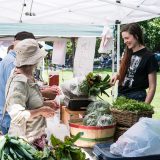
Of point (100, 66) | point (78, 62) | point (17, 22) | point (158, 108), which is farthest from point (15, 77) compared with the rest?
point (100, 66)

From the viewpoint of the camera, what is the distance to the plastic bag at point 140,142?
193 centimetres

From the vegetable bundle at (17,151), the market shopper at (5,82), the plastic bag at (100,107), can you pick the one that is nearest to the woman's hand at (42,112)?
the plastic bag at (100,107)

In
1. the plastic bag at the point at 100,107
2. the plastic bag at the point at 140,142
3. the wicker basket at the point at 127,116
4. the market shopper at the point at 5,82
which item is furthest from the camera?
the market shopper at the point at 5,82

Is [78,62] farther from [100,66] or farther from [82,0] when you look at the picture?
[100,66]

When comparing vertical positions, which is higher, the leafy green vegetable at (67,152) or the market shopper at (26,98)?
the market shopper at (26,98)

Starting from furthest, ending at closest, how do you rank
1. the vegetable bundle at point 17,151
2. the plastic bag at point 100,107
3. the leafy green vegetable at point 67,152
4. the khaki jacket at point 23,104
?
the plastic bag at point 100,107 → the khaki jacket at point 23,104 → the leafy green vegetable at point 67,152 → the vegetable bundle at point 17,151

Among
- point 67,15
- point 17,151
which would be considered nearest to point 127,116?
point 17,151

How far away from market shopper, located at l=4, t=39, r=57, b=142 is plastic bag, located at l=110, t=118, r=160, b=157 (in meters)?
0.52

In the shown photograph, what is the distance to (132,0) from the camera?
499cm

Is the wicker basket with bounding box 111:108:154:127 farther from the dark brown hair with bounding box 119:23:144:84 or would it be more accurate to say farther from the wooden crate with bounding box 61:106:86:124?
the dark brown hair with bounding box 119:23:144:84

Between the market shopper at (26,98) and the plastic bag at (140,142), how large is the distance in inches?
20.6

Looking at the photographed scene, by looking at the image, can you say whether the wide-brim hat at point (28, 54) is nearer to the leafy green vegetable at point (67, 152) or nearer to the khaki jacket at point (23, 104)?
the khaki jacket at point (23, 104)

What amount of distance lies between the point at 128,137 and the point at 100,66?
91.9ft

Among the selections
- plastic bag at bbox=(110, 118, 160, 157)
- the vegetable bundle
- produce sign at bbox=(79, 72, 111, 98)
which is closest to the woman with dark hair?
produce sign at bbox=(79, 72, 111, 98)
